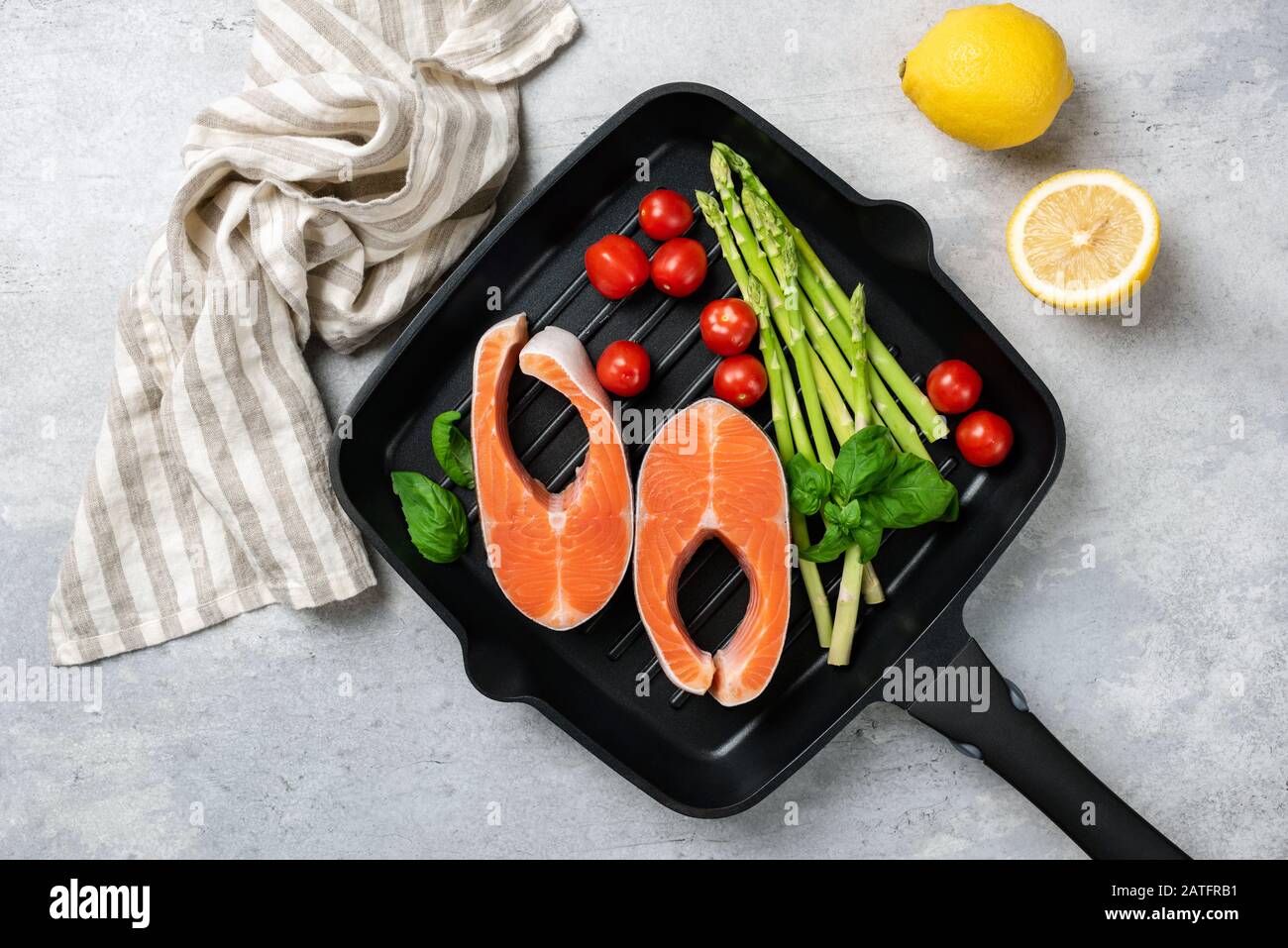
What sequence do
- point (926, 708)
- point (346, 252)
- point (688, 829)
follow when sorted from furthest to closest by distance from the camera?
1. point (688, 829)
2. point (346, 252)
3. point (926, 708)

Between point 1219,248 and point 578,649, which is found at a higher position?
point 1219,248

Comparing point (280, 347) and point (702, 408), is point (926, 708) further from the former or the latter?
point (280, 347)

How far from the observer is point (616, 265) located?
226cm

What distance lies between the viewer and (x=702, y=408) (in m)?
2.22

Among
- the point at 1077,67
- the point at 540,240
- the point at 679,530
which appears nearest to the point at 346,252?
the point at 540,240

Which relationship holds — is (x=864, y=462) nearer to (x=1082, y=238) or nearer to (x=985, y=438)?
(x=985, y=438)

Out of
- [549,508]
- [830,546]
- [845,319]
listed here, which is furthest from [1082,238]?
[549,508]

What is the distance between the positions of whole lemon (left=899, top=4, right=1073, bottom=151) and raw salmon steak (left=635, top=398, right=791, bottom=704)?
0.86 metres

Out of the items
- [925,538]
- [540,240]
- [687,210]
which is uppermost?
[687,210]

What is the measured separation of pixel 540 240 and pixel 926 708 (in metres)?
1.45

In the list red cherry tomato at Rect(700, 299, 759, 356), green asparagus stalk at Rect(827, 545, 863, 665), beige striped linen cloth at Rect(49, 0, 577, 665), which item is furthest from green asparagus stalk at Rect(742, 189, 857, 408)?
beige striped linen cloth at Rect(49, 0, 577, 665)

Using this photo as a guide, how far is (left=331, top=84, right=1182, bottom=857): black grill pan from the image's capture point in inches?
88.7

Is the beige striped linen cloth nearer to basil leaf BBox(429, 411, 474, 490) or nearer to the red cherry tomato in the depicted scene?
basil leaf BBox(429, 411, 474, 490)

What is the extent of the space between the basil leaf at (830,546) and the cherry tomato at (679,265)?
0.68 meters
